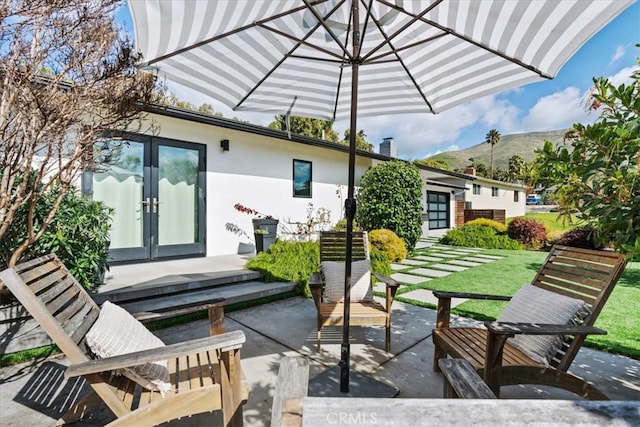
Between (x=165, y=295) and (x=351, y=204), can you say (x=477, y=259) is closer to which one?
(x=351, y=204)

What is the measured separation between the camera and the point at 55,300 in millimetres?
2018

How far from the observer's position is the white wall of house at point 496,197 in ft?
80.9

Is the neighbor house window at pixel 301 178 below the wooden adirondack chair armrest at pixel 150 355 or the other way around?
the other way around

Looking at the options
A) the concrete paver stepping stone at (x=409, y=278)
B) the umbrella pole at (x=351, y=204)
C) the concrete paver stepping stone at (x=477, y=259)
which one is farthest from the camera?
the concrete paver stepping stone at (x=477, y=259)

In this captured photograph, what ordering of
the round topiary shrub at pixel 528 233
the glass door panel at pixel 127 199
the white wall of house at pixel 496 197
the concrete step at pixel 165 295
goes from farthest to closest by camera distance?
1. the white wall of house at pixel 496 197
2. the round topiary shrub at pixel 528 233
3. the glass door panel at pixel 127 199
4. the concrete step at pixel 165 295

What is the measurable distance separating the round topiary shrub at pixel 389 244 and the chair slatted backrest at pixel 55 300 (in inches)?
278

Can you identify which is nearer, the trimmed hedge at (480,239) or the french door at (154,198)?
the french door at (154,198)

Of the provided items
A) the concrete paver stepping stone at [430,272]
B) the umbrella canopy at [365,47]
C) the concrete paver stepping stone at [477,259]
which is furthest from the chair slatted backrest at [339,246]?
the concrete paver stepping stone at [477,259]

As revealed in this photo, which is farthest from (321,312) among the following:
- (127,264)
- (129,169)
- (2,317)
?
(129,169)

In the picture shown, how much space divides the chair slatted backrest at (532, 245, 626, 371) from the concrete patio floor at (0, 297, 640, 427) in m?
0.70

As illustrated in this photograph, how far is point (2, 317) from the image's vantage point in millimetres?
3146

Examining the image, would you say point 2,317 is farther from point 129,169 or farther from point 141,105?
point 129,169

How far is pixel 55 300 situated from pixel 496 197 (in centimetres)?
3131

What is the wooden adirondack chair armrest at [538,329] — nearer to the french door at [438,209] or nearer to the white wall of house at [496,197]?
the french door at [438,209]
